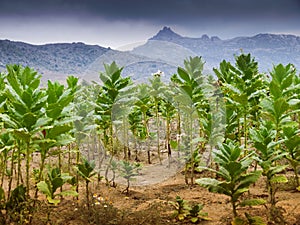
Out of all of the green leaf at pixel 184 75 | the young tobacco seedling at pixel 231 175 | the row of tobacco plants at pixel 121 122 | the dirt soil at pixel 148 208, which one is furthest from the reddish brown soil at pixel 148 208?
the green leaf at pixel 184 75

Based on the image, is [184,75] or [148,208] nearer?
[148,208]

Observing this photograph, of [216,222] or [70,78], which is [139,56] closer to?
[70,78]

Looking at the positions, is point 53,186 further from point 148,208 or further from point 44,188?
point 148,208

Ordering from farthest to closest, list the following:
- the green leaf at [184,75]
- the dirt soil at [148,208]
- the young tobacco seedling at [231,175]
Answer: the green leaf at [184,75] → the dirt soil at [148,208] → the young tobacco seedling at [231,175]

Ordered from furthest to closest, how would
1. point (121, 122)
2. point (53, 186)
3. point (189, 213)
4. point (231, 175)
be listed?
point (121, 122), point (189, 213), point (53, 186), point (231, 175)

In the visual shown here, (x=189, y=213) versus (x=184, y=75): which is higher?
(x=184, y=75)

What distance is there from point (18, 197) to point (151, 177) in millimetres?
2103

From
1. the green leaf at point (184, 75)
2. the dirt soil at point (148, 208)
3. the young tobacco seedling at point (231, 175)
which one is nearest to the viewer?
the young tobacco seedling at point (231, 175)

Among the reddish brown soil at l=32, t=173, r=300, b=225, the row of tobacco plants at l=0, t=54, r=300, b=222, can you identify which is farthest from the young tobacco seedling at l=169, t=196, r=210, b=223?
the row of tobacco plants at l=0, t=54, r=300, b=222

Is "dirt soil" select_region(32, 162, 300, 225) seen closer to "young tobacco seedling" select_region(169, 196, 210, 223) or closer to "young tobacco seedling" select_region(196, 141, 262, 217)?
"young tobacco seedling" select_region(169, 196, 210, 223)

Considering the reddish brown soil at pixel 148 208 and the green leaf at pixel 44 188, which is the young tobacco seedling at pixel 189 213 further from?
the green leaf at pixel 44 188

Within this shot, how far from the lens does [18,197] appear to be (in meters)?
2.40

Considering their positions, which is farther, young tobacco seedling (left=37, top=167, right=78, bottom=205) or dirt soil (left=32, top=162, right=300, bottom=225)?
dirt soil (left=32, top=162, right=300, bottom=225)

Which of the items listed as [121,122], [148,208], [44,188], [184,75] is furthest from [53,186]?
[184,75]
